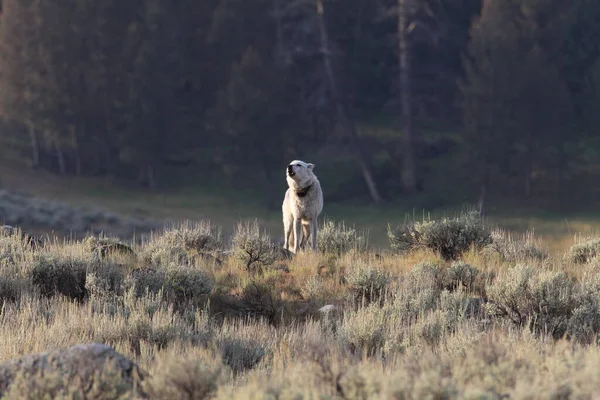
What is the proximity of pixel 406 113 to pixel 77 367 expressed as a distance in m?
40.9

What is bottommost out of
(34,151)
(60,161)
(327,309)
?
(327,309)

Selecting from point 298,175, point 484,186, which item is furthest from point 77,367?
point 484,186

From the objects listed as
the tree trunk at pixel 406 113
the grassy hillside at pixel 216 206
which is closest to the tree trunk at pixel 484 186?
the grassy hillside at pixel 216 206

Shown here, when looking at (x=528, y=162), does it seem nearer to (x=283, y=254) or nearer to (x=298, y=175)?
(x=298, y=175)

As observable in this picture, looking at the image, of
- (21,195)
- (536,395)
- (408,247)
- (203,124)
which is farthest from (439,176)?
(536,395)

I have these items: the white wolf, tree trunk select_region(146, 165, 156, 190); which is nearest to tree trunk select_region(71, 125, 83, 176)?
tree trunk select_region(146, 165, 156, 190)

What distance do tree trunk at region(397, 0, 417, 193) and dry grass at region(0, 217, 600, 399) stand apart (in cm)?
3170

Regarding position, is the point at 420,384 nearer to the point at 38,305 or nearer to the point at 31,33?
the point at 38,305

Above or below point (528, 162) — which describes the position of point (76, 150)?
above

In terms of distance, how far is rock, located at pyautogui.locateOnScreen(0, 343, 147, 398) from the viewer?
5633 mm

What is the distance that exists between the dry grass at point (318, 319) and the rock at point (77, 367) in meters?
0.14

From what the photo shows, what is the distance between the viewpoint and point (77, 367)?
575 centimetres

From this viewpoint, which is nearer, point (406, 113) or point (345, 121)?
point (406, 113)

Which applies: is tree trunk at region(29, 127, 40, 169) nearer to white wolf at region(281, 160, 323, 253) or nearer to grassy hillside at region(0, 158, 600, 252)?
grassy hillside at region(0, 158, 600, 252)
